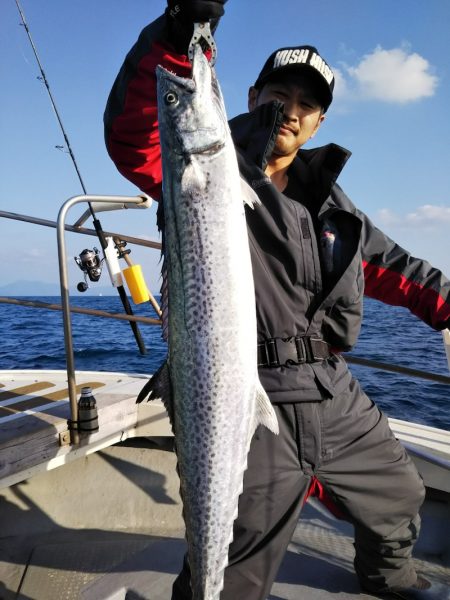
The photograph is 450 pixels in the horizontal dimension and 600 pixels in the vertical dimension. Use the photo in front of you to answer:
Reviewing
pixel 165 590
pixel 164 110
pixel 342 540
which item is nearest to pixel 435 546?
pixel 342 540

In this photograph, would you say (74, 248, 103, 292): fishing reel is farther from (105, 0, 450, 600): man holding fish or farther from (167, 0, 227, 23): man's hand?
(167, 0, 227, 23): man's hand

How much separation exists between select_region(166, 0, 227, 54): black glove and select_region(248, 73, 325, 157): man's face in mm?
493

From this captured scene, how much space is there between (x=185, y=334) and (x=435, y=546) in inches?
112

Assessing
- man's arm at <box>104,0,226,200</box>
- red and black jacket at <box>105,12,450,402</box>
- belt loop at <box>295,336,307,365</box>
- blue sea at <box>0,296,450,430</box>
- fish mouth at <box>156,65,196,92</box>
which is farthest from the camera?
blue sea at <box>0,296,450,430</box>

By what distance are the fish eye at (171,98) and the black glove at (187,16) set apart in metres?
0.35

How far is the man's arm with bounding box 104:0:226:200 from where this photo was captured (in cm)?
183

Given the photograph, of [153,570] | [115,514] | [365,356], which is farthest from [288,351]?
[365,356]

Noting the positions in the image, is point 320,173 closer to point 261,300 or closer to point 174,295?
point 261,300

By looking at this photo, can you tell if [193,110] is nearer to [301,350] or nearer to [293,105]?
[293,105]

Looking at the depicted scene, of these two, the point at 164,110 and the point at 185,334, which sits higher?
the point at 164,110

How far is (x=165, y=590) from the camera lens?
2.91m

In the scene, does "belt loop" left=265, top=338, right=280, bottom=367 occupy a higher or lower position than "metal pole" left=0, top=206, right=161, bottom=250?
lower

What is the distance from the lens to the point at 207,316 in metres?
1.77

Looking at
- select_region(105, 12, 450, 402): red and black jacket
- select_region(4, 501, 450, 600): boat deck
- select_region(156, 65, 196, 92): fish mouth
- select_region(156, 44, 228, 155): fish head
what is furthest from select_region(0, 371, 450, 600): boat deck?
select_region(156, 65, 196, 92): fish mouth
